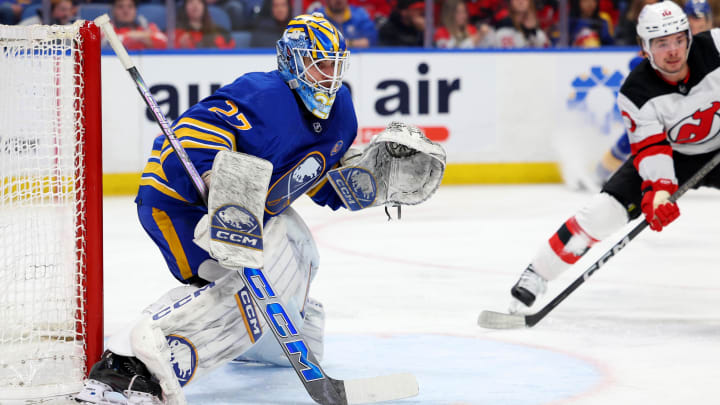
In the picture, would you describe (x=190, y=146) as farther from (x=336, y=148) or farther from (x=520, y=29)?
(x=520, y=29)

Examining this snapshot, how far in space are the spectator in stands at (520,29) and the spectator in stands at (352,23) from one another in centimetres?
86

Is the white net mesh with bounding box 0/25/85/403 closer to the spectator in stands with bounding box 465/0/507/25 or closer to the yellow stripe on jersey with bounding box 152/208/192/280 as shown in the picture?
the yellow stripe on jersey with bounding box 152/208/192/280

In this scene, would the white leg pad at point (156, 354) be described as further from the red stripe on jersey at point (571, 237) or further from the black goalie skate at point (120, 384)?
the red stripe on jersey at point (571, 237)

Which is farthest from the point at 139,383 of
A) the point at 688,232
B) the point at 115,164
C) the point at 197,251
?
the point at 115,164

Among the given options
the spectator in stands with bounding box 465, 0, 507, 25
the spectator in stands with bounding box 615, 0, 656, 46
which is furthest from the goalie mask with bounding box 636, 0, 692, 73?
the spectator in stands with bounding box 615, 0, 656, 46

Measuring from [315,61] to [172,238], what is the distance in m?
0.50

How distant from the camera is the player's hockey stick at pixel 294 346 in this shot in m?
2.07

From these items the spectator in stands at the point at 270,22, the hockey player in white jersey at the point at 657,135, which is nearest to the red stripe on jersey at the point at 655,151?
the hockey player in white jersey at the point at 657,135

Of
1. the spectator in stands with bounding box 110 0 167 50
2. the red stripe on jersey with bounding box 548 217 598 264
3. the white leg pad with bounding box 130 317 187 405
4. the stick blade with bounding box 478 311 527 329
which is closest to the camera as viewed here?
the white leg pad with bounding box 130 317 187 405

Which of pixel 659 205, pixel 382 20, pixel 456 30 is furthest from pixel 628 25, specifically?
pixel 659 205

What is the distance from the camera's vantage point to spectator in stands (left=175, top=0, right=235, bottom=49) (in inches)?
241

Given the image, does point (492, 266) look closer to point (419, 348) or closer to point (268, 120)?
point (419, 348)

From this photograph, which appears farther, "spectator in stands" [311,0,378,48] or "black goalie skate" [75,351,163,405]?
"spectator in stands" [311,0,378,48]

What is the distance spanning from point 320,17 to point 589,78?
4.49 metres
